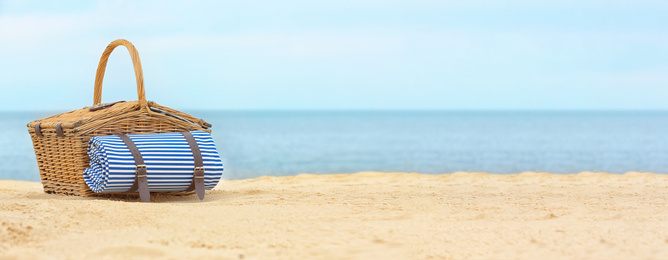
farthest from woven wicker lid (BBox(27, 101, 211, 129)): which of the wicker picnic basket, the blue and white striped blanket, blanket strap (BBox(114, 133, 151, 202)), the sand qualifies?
the sand

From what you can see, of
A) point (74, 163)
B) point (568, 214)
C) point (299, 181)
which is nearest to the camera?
point (568, 214)

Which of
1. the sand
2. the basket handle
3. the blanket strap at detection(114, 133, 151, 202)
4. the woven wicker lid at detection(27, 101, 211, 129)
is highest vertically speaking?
the basket handle

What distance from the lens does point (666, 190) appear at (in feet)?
18.2

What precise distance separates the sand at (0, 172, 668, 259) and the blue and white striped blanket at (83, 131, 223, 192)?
0.21 meters

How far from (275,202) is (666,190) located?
3616mm

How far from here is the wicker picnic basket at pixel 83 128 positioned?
14.9 feet

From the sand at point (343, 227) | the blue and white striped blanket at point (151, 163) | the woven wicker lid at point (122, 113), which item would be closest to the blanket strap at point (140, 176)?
the blue and white striped blanket at point (151, 163)

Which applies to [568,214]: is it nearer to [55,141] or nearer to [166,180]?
[166,180]

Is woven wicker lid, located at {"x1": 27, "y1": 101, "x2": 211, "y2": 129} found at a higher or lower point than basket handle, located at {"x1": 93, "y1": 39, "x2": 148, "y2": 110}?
lower

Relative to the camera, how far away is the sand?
2.89m

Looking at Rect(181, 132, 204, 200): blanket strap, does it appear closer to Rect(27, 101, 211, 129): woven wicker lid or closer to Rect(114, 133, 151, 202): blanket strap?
Rect(114, 133, 151, 202): blanket strap

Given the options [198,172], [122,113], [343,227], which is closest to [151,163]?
[198,172]

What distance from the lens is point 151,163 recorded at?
4.33 m

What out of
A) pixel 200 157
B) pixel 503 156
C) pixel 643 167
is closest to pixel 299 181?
pixel 200 157
